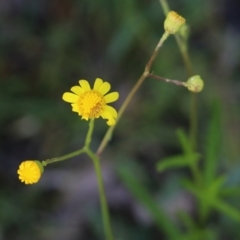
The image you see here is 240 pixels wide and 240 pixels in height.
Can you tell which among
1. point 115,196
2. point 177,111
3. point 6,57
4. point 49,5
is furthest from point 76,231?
point 49,5

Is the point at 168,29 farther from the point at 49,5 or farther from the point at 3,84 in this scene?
the point at 49,5

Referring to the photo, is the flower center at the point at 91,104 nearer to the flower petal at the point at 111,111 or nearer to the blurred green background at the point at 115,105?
the flower petal at the point at 111,111

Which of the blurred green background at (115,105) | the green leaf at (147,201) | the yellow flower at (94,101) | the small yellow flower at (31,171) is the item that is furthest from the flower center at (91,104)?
the blurred green background at (115,105)

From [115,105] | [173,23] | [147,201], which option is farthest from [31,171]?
[115,105]

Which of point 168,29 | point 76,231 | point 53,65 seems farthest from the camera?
point 53,65

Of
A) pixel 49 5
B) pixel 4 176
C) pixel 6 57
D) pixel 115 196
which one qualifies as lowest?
pixel 115 196

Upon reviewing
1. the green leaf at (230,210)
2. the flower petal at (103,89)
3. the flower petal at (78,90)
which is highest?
the flower petal at (78,90)

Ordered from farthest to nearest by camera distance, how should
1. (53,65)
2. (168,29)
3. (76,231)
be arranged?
1. (53,65)
2. (76,231)
3. (168,29)

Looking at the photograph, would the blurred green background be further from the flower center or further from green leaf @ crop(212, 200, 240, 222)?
the flower center
